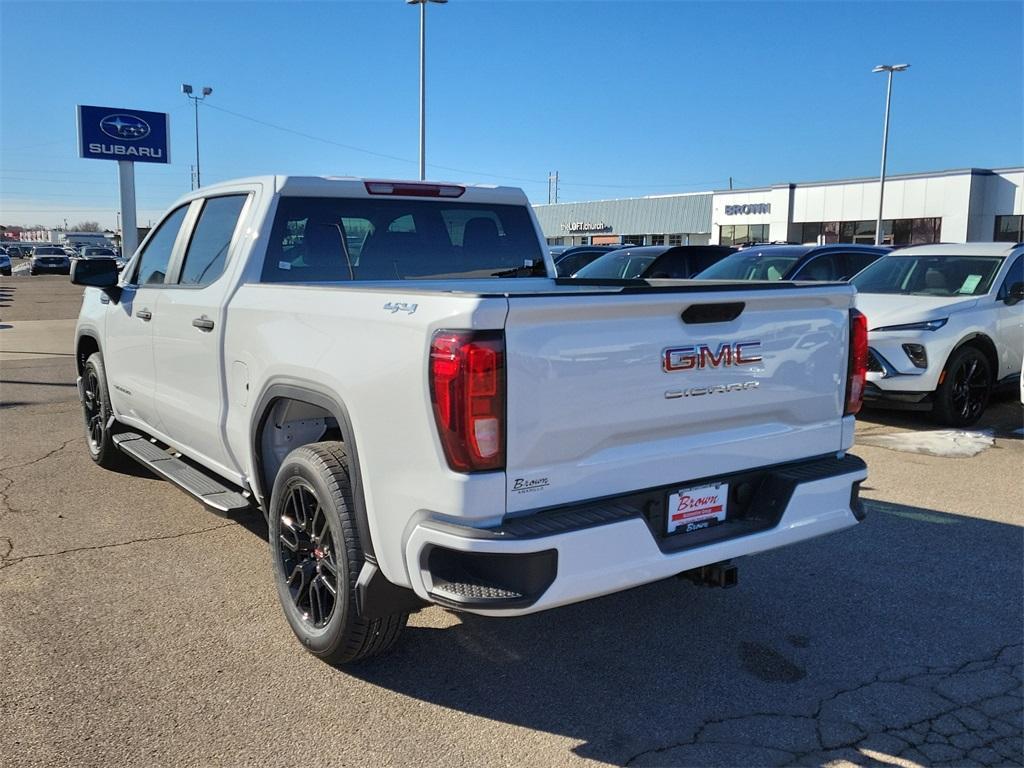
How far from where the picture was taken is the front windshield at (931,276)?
→ 8.83 m

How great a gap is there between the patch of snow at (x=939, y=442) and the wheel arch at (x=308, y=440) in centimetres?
538

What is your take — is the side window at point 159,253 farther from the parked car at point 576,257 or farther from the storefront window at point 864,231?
the storefront window at point 864,231

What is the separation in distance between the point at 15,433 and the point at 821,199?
4702 centimetres

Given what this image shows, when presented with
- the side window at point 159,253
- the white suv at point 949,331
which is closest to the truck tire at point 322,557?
the side window at point 159,253

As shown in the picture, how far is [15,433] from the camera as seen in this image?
7848mm

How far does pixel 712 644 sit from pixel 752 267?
8.37 m

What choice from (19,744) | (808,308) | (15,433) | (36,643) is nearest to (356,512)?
(19,744)

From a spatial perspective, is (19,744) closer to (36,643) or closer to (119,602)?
(36,643)

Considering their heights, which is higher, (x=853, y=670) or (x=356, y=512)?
(x=356, y=512)

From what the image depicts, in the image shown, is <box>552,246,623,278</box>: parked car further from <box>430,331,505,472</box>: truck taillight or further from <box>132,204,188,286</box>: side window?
<box>430,331,505,472</box>: truck taillight

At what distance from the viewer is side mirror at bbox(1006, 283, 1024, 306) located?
28.0ft

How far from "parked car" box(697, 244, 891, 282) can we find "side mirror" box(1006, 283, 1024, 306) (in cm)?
261

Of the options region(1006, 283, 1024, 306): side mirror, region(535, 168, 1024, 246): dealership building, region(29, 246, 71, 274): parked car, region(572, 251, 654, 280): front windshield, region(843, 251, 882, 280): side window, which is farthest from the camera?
region(29, 246, 71, 274): parked car

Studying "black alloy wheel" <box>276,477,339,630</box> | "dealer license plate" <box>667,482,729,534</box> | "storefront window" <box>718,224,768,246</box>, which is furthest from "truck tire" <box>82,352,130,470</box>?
"storefront window" <box>718,224,768,246</box>
